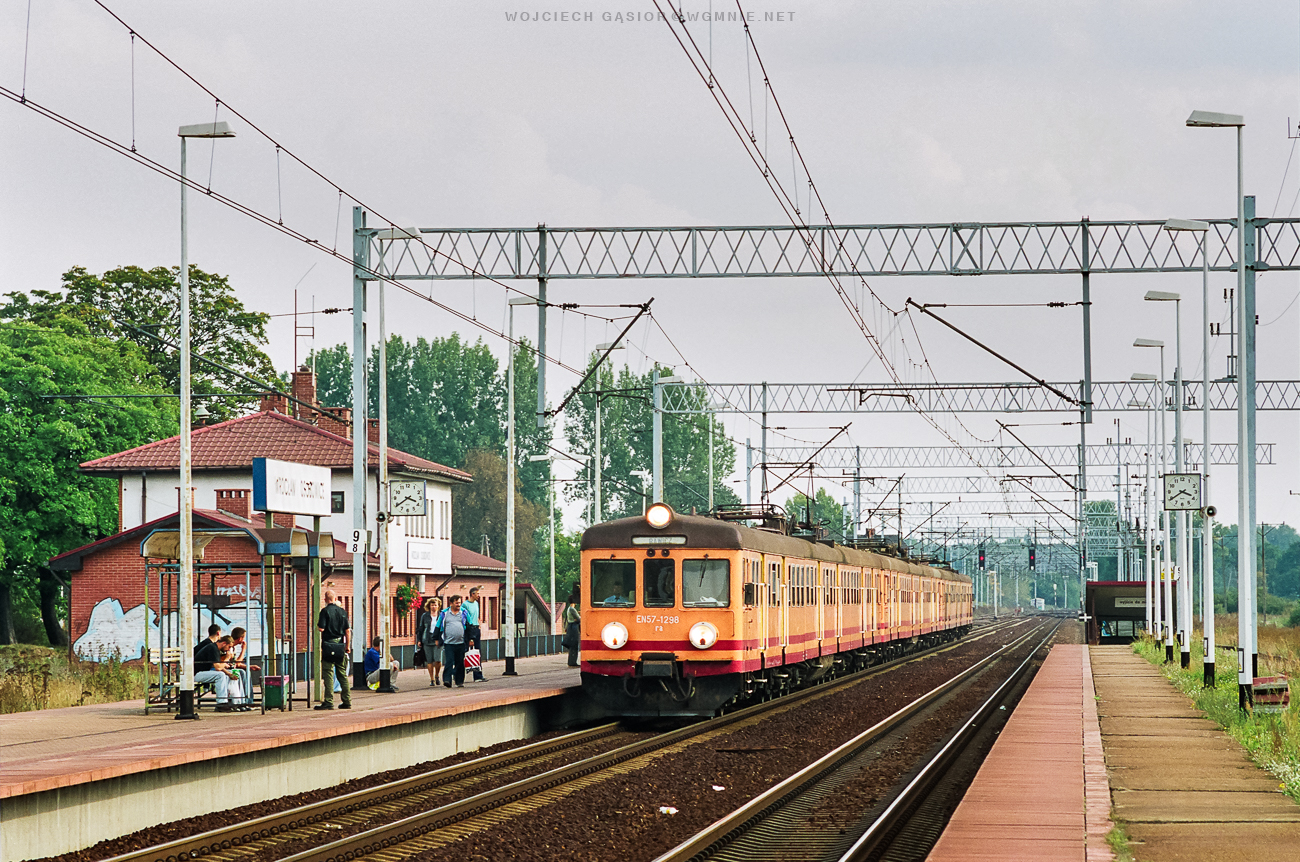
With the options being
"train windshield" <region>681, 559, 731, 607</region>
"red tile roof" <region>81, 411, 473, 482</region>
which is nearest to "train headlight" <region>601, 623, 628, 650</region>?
"train windshield" <region>681, 559, 731, 607</region>

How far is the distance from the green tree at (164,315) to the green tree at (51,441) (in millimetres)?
4971

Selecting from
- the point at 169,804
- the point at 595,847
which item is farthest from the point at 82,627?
the point at 595,847

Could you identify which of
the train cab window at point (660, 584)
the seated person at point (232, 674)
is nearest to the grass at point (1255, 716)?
the train cab window at point (660, 584)

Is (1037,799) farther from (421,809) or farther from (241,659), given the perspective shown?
(241,659)

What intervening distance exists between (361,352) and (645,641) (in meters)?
6.65

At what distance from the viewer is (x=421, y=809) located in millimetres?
14703

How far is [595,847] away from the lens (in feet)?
41.6

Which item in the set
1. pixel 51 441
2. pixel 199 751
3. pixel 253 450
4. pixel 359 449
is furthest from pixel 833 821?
pixel 51 441

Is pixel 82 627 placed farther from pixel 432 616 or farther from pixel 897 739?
pixel 897 739

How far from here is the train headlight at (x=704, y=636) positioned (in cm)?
2300

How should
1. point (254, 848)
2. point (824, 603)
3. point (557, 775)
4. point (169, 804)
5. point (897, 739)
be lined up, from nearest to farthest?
Result: point (254, 848) → point (169, 804) → point (557, 775) → point (897, 739) → point (824, 603)

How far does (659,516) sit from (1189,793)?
10292 millimetres

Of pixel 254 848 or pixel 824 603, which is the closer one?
pixel 254 848

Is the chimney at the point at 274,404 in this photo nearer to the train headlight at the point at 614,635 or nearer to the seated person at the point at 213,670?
the train headlight at the point at 614,635
